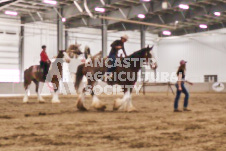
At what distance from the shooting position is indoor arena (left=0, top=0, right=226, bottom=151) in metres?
6.67

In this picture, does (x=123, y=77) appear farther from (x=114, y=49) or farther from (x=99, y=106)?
(x=99, y=106)

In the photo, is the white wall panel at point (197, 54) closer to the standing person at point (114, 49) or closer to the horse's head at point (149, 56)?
the horse's head at point (149, 56)

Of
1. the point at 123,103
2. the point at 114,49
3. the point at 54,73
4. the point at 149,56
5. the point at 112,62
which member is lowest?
the point at 123,103

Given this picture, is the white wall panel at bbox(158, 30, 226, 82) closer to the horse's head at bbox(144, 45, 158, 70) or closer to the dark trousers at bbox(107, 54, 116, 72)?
the horse's head at bbox(144, 45, 158, 70)

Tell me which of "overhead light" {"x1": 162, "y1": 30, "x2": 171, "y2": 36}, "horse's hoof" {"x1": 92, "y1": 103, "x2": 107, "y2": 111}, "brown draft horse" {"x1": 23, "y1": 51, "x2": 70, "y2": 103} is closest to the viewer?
"horse's hoof" {"x1": 92, "y1": 103, "x2": 107, "y2": 111}

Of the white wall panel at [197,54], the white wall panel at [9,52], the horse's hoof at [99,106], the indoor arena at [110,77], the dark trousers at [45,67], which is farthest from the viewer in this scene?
the white wall panel at [197,54]

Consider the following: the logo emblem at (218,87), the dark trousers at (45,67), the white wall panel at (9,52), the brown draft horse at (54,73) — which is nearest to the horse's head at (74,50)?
the brown draft horse at (54,73)

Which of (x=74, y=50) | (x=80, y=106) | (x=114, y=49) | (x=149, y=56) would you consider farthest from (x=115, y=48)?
(x=74, y=50)

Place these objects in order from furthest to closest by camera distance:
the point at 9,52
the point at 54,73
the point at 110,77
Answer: the point at 9,52, the point at 54,73, the point at 110,77

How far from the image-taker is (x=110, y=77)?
12.2m

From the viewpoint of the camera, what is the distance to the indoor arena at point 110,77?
667 cm

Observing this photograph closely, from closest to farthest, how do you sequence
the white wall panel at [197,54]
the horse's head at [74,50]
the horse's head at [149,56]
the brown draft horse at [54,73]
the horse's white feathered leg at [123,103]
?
the horse's white feathered leg at [123,103] < the horse's head at [149,56] < the horse's head at [74,50] < the brown draft horse at [54,73] < the white wall panel at [197,54]

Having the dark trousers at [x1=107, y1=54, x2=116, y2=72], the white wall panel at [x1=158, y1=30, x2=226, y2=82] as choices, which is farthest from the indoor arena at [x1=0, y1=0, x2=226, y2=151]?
the white wall panel at [x1=158, y1=30, x2=226, y2=82]

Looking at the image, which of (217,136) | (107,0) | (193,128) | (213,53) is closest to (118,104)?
(193,128)
